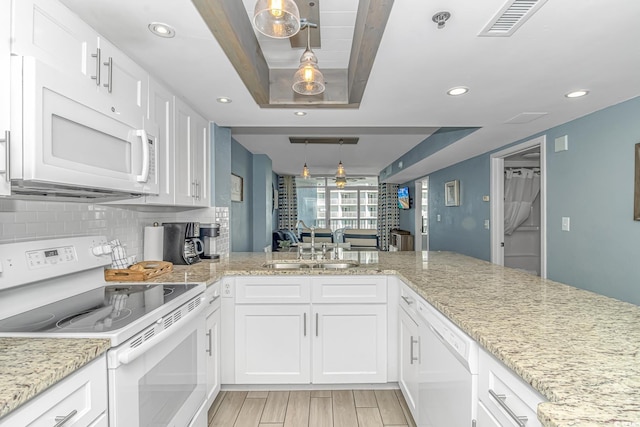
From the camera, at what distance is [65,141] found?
115cm

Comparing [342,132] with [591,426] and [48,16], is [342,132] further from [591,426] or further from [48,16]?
[591,426]

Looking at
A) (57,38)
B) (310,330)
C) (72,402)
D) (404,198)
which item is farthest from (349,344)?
(404,198)

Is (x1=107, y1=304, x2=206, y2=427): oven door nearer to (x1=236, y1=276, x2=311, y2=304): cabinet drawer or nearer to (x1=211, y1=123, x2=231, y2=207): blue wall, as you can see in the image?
(x1=236, y1=276, x2=311, y2=304): cabinet drawer

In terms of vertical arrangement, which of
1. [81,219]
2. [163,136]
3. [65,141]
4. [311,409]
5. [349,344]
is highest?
[163,136]

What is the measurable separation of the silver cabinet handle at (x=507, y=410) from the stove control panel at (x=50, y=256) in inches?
70.5

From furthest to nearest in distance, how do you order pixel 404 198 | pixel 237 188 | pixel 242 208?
pixel 404 198 → pixel 242 208 → pixel 237 188

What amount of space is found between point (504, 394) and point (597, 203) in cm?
237

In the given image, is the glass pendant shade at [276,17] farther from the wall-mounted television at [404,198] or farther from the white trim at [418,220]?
the wall-mounted television at [404,198]

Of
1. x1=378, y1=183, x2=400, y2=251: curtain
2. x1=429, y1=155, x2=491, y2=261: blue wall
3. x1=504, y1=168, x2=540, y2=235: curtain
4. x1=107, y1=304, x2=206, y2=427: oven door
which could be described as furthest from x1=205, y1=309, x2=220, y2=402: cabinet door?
x1=378, y1=183, x2=400, y2=251: curtain

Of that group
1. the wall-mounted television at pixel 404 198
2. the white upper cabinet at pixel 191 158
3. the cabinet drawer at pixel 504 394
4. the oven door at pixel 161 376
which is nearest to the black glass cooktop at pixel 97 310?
the oven door at pixel 161 376

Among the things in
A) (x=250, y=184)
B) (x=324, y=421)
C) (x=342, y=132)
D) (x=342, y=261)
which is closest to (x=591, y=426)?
(x=324, y=421)

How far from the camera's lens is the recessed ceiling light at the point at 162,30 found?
1.41 metres

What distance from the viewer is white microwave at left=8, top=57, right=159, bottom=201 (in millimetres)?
998

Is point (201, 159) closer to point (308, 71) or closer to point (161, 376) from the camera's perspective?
point (308, 71)
